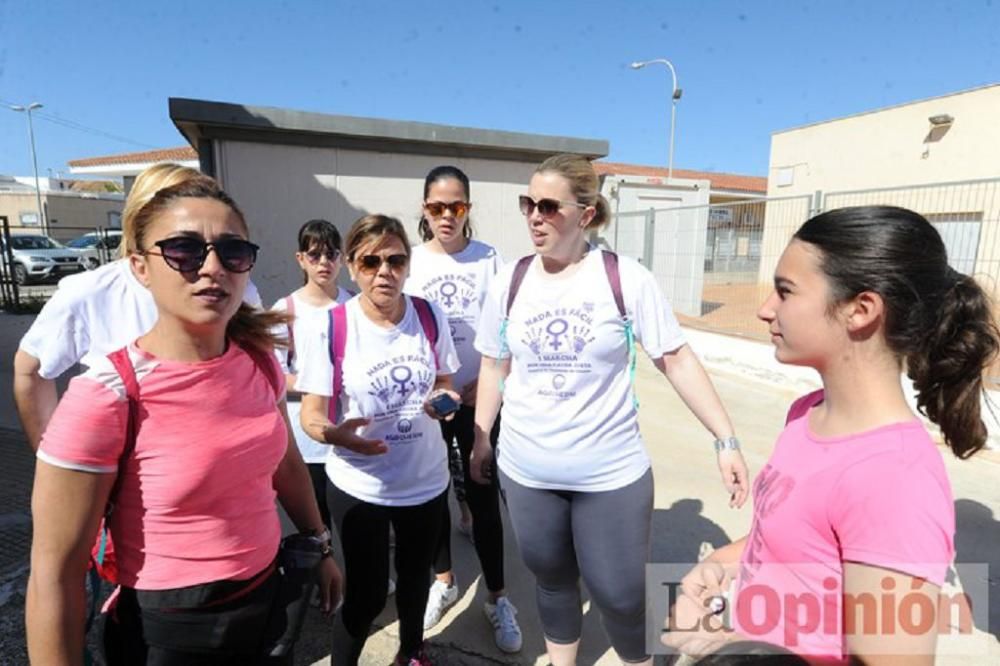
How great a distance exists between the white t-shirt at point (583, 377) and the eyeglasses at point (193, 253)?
41.0 inches

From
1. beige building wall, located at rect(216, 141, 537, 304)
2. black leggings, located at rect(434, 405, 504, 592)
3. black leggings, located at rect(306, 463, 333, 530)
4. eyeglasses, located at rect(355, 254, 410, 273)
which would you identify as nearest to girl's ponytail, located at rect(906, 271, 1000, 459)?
eyeglasses, located at rect(355, 254, 410, 273)

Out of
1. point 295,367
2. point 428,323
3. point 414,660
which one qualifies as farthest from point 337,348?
point 414,660

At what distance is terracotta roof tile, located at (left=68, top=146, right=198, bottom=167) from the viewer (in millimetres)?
22594

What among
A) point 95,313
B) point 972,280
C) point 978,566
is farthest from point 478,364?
point 978,566

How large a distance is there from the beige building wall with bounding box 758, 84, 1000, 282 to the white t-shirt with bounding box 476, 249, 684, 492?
7170 mm

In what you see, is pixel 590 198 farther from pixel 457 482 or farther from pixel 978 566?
pixel 978 566

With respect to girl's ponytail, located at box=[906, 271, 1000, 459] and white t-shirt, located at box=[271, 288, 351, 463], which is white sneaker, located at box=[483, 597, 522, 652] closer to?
white t-shirt, located at box=[271, 288, 351, 463]

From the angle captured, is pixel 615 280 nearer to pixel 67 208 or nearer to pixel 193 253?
pixel 193 253

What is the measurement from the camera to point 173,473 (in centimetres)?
125

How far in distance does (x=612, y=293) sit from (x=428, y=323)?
75 cm

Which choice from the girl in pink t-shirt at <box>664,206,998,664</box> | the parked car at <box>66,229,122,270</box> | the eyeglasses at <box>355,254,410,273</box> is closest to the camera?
the girl in pink t-shirt at <box>664,206,998,664</box>

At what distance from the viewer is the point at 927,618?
0.93 meters

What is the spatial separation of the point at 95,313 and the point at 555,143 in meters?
7.35

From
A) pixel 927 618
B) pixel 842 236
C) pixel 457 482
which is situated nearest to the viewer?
pixel 927 618
